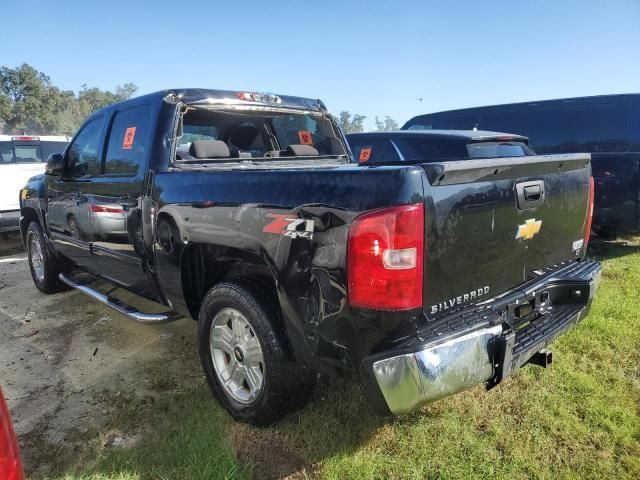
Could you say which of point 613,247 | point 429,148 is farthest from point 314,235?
point 613,247

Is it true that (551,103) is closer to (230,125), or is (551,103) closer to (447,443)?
(230,125)

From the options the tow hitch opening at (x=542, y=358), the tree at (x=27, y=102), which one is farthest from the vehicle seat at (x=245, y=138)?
the tree at (x=27, y=102)

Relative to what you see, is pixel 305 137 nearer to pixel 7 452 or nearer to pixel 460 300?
pixel 460 300

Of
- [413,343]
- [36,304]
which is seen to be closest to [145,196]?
[413,343]

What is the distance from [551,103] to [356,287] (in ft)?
21.3

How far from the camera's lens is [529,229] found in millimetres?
2361

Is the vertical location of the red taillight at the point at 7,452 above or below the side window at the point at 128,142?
below

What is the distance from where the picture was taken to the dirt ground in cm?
267

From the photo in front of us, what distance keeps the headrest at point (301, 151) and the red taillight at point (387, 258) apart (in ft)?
7.56

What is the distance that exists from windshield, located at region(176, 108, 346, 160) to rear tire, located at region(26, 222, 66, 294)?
2313 millimetres

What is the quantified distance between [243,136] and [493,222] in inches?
107

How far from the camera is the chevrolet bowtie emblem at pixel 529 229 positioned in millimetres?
2299

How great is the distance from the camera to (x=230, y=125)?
4.13 metres

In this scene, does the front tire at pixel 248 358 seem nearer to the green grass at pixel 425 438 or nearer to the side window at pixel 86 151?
the green grass at pixel 425 438
